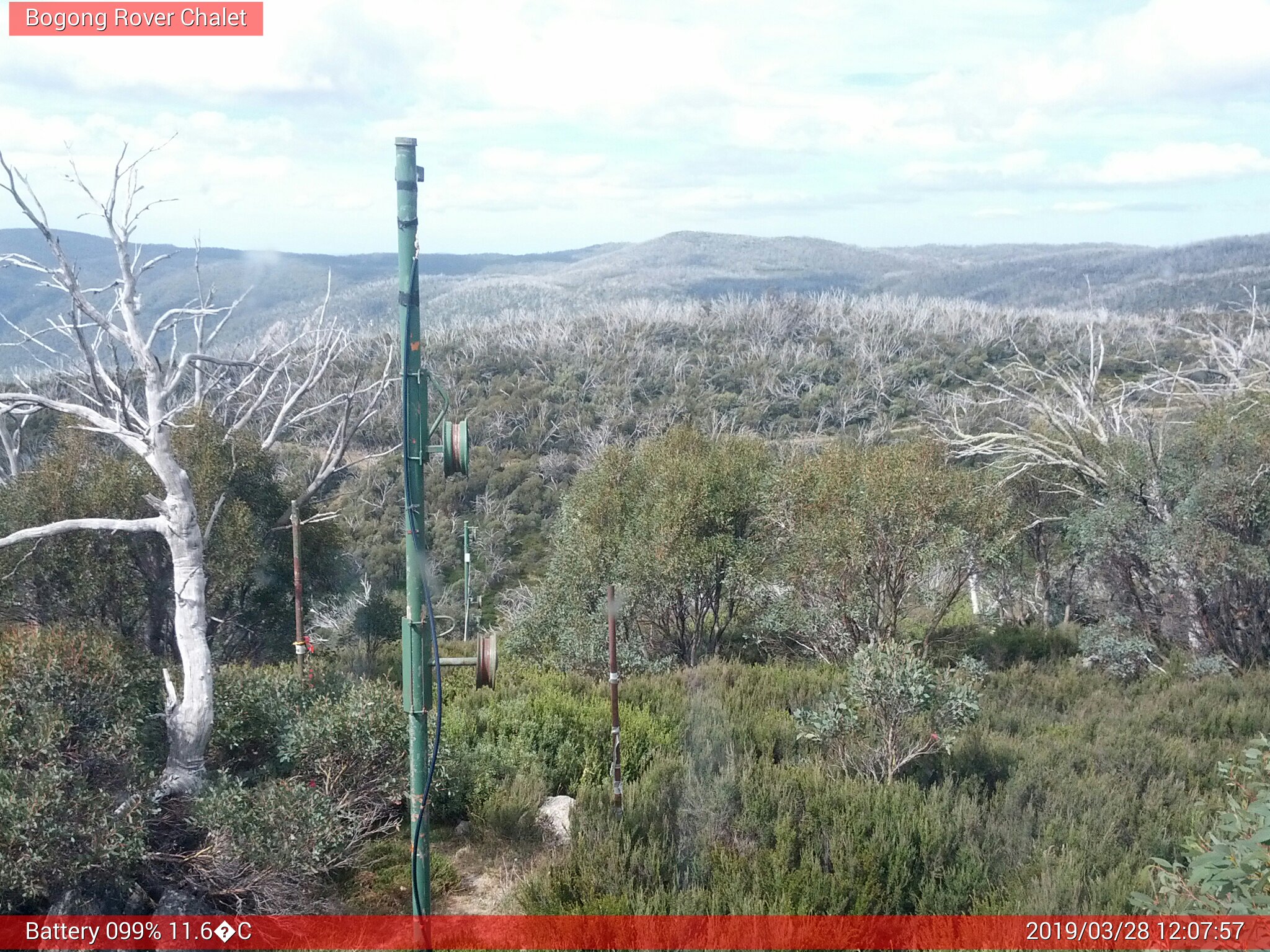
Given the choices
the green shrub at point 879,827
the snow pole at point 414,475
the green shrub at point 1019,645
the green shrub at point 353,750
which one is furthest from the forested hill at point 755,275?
the snow pole at point 414,475

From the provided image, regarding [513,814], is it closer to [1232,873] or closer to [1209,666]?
[1232,873]

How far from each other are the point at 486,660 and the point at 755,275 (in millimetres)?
112082

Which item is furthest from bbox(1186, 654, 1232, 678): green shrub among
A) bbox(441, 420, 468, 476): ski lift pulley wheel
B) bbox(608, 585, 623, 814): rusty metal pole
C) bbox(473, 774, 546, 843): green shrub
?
bbox(441, 420, 468, 476): ski lift pulley wheel

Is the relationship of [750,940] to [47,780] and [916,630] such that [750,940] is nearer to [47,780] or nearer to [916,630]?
[47,780]

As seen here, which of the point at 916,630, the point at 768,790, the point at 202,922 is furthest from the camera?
the point at 916,630

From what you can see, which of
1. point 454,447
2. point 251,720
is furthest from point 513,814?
point 454,447

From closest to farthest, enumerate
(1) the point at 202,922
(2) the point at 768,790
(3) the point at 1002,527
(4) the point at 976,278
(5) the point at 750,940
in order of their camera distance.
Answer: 1. (5) the point at 750,940
2. (1) the point at 202,922
3. (2) the point at 768,790
4. (3) the point at 1002,527
5. (4) the point at 976,278

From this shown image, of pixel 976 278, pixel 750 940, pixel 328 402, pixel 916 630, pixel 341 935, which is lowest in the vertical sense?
pixel 916 630

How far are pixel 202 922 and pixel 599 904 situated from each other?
225 centimetres

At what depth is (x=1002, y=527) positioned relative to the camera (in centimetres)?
1305

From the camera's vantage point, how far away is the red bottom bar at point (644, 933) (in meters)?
5.05

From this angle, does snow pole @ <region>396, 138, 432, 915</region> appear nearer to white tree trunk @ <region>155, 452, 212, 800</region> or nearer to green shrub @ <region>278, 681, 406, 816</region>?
green shrub @ <region>278, 681, 406, 816</region>

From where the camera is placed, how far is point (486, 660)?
13.9 feet

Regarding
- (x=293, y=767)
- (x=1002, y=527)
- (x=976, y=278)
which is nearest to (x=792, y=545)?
(x=1002, y=527)
